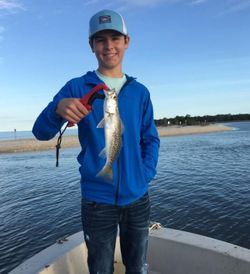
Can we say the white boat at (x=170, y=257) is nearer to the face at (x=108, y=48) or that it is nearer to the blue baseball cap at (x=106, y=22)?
the face at (x=108, y=48)

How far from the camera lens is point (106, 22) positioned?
3387 mm

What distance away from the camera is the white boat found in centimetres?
484

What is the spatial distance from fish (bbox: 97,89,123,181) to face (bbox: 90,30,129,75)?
62 centimetres

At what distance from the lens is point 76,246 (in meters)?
5.34

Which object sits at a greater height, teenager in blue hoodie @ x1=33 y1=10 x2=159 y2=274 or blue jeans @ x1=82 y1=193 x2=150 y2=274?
teenager in blue hoodie @ x1=33 y1=10 x2=159 y2=274

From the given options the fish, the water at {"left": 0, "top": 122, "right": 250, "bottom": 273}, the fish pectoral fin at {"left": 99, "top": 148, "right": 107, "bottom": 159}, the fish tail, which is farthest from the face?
the water at {"left": 0, "top": 122, "right": 250, "bottom": 273}

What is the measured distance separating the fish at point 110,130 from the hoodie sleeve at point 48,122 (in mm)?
370

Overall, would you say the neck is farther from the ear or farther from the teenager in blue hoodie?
the ear

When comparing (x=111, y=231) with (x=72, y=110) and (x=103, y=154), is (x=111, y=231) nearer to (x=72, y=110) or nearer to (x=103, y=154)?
(x=103, y=154)

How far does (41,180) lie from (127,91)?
19034 mm

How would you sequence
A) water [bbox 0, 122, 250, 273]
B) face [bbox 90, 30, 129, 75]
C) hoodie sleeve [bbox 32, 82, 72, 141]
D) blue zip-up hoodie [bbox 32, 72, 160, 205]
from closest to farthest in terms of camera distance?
hoodie sleeve [bbox 32, 82, 72, 141] → blue zip-up hoodie [bbox 32, 72, 160, 205] → face [bbox 90, 30, 129, 75] → water [bbox 0, 122, 250, 273]

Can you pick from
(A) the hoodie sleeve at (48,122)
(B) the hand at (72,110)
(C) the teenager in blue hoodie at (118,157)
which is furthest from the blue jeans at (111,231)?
(B) the hand at (72,110)

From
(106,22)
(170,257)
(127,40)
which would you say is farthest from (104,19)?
(170,257)

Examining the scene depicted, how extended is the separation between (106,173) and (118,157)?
10.5 inches
